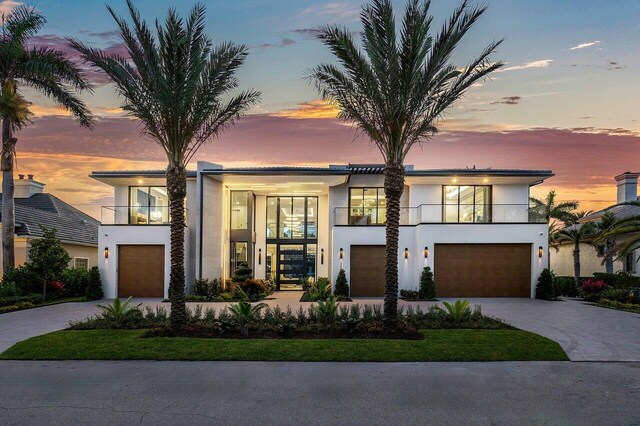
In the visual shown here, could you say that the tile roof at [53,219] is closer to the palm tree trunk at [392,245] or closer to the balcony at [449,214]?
the balcony at [449,214]

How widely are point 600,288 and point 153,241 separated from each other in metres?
20.7

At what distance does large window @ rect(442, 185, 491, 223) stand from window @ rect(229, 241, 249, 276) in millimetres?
10356

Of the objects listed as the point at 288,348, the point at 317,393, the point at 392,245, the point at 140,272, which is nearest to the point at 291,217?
the point at 140,272

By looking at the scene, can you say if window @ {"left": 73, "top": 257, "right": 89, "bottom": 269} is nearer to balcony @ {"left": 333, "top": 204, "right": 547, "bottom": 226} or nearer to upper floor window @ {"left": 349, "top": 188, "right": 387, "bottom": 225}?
balcony @ {"left": 333, "top": 204, "right": 547, "bottom": 226}

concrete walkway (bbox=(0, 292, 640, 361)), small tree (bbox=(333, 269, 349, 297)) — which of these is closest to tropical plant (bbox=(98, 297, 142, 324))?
concrete walkway (bbox=(0, 292, 640, 361))

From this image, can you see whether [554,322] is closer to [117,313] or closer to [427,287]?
[427,287]

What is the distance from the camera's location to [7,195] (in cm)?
1812

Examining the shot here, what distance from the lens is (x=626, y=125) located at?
16469mm

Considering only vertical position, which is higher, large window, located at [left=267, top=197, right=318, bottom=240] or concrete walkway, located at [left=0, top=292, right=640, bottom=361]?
large window, located at [left=267, top=197, right=318, bottom=240]

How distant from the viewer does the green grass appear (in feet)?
26.6

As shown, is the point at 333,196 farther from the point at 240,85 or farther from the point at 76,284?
the point at 76,284

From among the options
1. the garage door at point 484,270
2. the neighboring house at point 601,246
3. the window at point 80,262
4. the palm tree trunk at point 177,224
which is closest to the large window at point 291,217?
the garage door at point 484,270

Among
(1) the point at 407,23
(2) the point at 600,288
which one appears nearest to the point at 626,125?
(2) the point at 600,288

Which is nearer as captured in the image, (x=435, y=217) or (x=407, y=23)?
(x=407, y=23)
